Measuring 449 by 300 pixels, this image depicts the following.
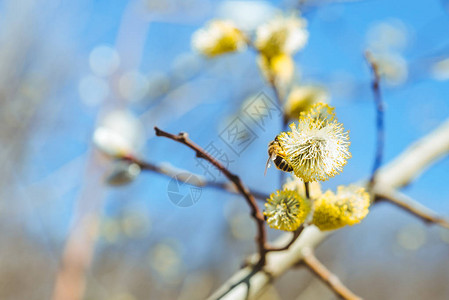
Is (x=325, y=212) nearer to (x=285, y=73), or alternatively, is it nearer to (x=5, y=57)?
(x=285, y=73)

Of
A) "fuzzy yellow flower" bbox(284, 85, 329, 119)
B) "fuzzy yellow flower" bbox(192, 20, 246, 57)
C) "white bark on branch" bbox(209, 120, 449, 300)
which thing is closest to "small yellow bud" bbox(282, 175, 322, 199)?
"white bark on branch" bbox(209, 120, 449, 300)

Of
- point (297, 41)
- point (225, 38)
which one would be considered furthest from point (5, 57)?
point (297, 41)

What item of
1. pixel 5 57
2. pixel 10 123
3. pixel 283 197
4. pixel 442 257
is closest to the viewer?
pixel 283 197

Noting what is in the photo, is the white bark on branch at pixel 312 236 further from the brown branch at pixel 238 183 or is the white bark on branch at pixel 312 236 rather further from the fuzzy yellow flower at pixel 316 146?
the fuzzy yellow flower at pixel 316 146

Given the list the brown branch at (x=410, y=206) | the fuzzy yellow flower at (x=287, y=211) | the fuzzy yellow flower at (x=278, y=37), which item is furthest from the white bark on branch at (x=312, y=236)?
the fuzzy yellow flower at (x=278, y=37)

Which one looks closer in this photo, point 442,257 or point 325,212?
point 325,212

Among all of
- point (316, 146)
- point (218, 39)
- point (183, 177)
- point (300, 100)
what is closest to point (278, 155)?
point (316, 146)

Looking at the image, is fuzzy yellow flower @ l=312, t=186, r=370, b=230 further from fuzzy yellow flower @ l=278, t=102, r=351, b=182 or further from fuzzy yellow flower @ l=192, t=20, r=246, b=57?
fuzzy yellow flower @ l=192, t=20, r=246, b=57
